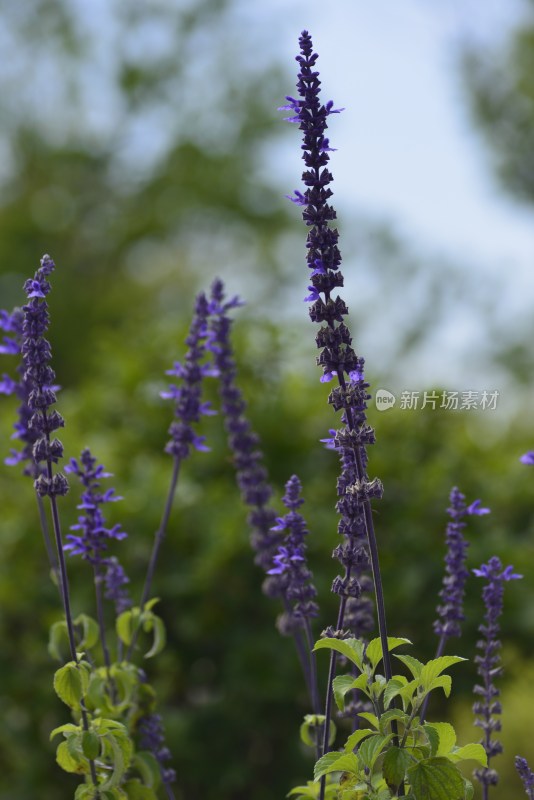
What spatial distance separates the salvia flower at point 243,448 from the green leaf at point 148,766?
52 centimetres

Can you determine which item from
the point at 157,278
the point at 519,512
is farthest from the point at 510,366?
the point at 519,512

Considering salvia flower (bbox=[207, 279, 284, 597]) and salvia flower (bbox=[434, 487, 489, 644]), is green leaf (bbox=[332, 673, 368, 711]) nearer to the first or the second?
salvia flower (bbox=[434, 487, 489, 644])

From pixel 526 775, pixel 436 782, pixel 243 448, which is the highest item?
pixel 243 448

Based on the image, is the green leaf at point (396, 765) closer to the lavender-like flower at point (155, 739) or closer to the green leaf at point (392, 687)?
the green leaf at point (392, 687)

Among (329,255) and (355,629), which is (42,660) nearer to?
(355,629)

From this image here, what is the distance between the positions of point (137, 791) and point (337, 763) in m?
0.69

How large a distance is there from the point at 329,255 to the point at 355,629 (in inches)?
37.5

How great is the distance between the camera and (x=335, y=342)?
5.66ft

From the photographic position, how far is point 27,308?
1.94m

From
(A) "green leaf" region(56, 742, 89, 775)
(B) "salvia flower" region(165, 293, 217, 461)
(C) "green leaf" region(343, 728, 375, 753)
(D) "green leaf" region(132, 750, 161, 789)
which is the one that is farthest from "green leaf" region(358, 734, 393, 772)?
(B) "salvia flower" region(165, 293, 217, 461)

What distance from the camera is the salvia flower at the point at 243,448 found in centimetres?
256

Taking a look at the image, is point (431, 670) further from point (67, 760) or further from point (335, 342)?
point (67, 760)

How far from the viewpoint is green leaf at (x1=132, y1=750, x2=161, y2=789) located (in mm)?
2309

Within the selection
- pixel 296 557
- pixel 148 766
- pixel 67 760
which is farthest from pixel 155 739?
pixel 296 557
